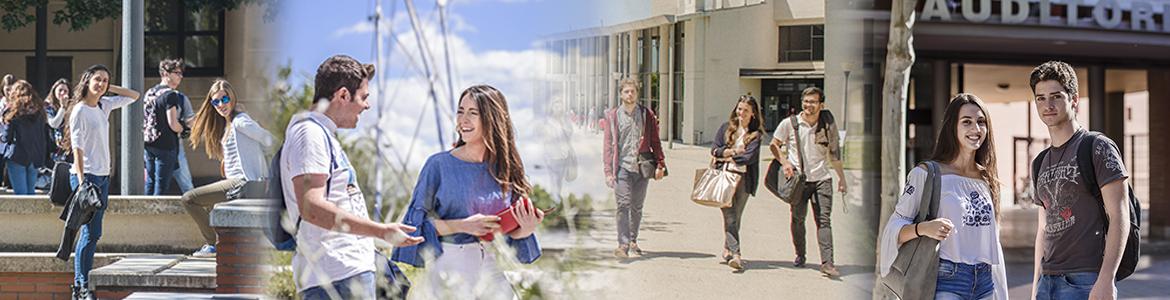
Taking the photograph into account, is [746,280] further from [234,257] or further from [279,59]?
[234,257]

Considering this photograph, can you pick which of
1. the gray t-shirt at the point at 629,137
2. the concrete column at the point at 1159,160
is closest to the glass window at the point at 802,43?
the gray t-shirt at the point at 629,137

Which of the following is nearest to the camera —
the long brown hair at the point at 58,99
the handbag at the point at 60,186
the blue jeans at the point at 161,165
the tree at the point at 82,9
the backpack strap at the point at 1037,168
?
the backpack strap at the point at 1037,168

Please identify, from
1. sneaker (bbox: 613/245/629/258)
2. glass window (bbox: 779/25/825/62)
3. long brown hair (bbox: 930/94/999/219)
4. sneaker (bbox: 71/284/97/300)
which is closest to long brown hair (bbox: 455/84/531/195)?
sneaker (bbox: 613/245/629/258)

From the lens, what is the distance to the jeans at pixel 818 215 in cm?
327

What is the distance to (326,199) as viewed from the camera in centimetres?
305

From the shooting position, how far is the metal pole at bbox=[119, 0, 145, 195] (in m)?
6.49

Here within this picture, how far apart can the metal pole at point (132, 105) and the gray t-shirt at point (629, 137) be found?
13.8ft

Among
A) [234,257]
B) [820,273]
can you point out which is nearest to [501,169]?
[820,273]

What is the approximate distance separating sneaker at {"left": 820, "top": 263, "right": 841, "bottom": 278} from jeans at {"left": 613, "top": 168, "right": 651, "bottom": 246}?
1.90ft

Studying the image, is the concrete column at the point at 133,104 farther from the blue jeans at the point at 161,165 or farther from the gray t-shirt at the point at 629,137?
the gray t-shirt at the point at 629,137

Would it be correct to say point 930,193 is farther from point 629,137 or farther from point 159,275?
point 159,275

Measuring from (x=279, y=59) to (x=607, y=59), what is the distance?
0.81 m

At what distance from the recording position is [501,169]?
10.0 feet

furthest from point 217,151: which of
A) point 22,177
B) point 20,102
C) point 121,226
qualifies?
→ point 20,102
